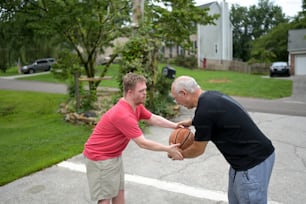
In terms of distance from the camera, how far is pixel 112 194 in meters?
2.99

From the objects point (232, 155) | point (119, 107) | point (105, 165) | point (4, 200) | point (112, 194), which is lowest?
point (4, 200)

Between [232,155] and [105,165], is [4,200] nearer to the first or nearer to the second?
[105,165]

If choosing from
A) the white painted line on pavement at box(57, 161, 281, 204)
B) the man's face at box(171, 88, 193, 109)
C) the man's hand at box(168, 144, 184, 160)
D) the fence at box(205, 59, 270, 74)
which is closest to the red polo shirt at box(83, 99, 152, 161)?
the man's hand at box(168, 144, 184, 160)

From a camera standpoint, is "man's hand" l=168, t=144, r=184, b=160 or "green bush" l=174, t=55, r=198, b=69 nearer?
"man's hand" l=168, t=144, r=184, b=160

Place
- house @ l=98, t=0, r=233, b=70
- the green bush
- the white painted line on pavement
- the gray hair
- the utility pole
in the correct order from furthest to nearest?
house @ l=98, t=0, r=233, b=70, the green bush, the utility pole, the white painted line on pavement, the gray hair

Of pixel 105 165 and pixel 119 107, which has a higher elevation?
pixel 119 107

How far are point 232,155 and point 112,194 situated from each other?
Result: 1.27m

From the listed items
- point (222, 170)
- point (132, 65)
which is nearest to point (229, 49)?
point (132, 65)

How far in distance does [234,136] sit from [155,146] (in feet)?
2.39

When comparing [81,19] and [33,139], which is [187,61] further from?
[33,139]

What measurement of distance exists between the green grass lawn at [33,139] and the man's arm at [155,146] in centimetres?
305

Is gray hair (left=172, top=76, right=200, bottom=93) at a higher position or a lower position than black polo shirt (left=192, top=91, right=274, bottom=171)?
higher

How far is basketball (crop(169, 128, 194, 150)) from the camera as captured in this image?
2945mm

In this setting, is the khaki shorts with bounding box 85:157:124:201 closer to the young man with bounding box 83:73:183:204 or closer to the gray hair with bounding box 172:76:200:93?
the young man with bounding box 83:73:183:204
